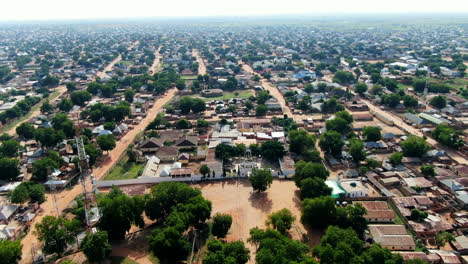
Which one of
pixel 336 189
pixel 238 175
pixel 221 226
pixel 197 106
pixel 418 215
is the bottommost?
pixel 238 175

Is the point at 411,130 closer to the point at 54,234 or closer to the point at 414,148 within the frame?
the point at 414,148

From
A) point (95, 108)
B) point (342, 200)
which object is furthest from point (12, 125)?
point (342, 200)

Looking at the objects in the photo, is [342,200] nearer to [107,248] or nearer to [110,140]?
[107,248]

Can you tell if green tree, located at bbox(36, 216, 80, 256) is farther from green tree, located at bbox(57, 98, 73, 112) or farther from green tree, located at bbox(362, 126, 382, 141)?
A: green tree, located at bbox(57, 98, 73, 112)

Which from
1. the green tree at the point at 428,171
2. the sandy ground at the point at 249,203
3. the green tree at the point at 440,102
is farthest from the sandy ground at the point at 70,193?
the green tree at the point at 440,102

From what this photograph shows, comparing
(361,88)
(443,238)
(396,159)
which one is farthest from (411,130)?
(443,238)

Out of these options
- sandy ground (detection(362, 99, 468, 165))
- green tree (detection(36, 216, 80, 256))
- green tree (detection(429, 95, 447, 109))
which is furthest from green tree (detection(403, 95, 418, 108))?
green tree (detection(36, 216, 80, 256))
